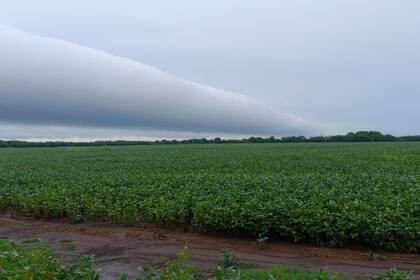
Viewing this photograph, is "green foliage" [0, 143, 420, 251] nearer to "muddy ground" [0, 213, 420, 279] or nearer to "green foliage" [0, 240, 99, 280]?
"muddy ground" [0, 213, 420, 279]

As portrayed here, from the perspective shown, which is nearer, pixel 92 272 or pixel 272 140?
pixel 92 272

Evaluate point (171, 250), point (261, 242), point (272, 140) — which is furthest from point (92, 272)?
point (272, 140)

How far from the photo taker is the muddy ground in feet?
24.0

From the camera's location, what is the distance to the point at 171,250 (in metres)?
8.48

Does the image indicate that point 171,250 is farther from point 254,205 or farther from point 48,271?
point 48,271

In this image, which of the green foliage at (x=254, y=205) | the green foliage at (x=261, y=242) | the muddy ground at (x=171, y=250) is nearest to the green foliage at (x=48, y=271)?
the muddy ground at (x=171, y=250)

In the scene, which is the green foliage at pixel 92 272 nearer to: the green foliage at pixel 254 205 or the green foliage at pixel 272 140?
the green foliage at pixel 254 205

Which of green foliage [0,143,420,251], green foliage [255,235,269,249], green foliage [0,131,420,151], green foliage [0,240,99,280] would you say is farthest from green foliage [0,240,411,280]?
green foliage [0,131,420,151]

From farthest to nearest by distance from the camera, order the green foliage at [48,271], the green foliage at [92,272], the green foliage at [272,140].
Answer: the green foliage at [272,140] → the green foliage at [48,271] → the green foliage at [92,272]

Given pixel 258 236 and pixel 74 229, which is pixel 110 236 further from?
pixel 258 236

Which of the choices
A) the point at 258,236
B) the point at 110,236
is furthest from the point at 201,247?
the point at 110,236

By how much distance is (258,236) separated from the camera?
9.07 m

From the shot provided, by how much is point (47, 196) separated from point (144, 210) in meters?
3.35

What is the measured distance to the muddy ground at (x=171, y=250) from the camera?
24.0ft
